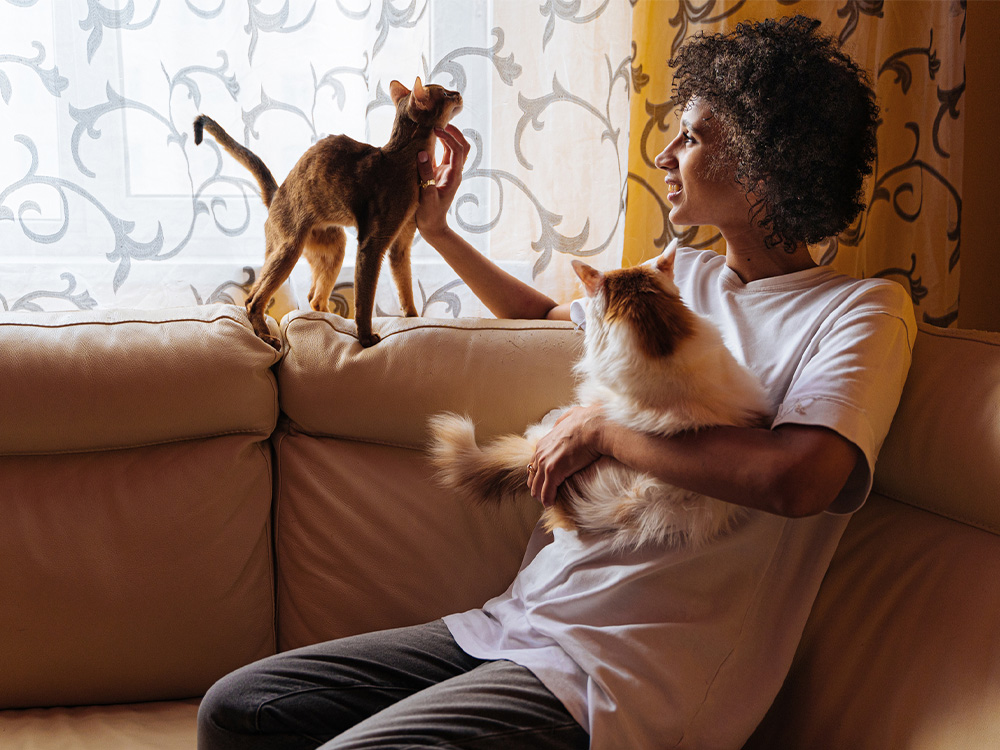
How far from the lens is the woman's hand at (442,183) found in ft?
4.17

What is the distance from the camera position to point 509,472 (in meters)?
1.11

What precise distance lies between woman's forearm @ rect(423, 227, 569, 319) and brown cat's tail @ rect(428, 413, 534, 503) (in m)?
0.33

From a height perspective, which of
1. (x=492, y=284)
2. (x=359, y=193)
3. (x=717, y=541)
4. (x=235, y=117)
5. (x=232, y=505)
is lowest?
(x=232, y=505)

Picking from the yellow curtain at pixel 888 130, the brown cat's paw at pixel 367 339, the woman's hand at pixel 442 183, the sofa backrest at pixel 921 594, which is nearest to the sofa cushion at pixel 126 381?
the brown cat's paw at pixel 367 339

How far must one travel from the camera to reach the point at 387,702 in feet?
3.16

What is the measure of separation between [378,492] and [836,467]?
30.3 inches

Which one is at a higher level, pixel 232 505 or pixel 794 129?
pixel 794 129

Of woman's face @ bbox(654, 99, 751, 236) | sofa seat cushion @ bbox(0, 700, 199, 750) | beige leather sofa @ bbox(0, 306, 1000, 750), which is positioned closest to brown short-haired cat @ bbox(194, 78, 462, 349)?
beige leather sofa @ bbox(0, 306, 1000, 750)

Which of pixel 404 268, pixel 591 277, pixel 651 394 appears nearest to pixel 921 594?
pixel 651 394

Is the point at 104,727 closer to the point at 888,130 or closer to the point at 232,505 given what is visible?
the point at 232,505

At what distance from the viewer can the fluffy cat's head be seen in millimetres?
846

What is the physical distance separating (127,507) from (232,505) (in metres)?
0.17

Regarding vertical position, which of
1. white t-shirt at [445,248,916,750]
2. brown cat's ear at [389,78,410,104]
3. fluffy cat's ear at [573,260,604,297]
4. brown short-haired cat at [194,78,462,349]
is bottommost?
white t-shirt at [445,248,916,750]

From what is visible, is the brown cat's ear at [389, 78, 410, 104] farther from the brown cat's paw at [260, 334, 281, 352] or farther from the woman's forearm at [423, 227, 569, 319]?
the brown cat's paw at [260, 334, 281, 352]
